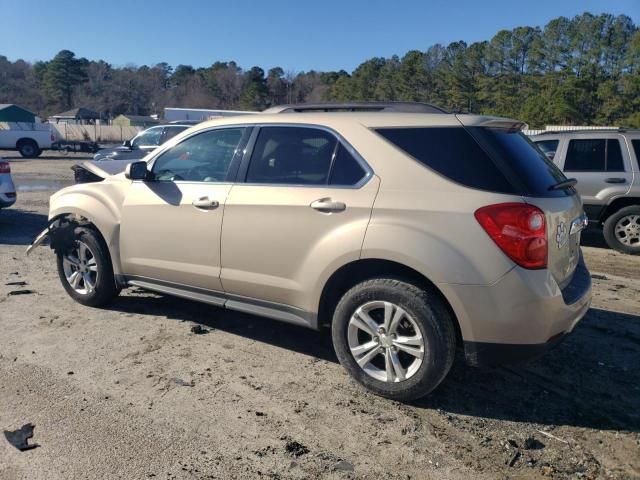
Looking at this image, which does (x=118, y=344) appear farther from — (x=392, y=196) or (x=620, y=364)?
(x=620, y=364)

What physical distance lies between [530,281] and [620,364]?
5.59ft

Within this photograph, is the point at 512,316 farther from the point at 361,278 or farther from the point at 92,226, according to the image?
the point at 92,226

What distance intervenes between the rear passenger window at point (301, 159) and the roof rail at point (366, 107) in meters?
0.29

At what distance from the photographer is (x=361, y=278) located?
3.76m

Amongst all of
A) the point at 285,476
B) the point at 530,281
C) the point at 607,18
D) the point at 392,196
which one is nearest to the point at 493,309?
the point at 530,281

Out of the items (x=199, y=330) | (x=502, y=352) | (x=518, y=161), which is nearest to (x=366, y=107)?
(x=518, y=161)

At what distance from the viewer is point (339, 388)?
3842 mm

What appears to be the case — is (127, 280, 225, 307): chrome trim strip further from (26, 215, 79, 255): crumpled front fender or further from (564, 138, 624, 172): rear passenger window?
(564, 138, 624, 172): rear passenger window

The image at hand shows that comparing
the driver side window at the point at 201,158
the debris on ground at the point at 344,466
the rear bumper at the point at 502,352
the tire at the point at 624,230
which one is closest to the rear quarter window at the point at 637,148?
the tire at the point at 624,230

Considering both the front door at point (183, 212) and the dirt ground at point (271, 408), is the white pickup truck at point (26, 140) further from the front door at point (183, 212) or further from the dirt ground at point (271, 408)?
the front door at point (183, 212)

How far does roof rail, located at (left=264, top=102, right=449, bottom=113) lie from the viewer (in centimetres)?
398

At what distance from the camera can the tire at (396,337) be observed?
338 cm

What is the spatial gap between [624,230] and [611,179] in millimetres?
834

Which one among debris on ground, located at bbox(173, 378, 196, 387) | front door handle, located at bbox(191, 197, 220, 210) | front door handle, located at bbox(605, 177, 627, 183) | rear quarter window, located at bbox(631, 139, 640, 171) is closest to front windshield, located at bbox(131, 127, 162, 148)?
front door handle, located at bbox(605, 177, 627, 183)
